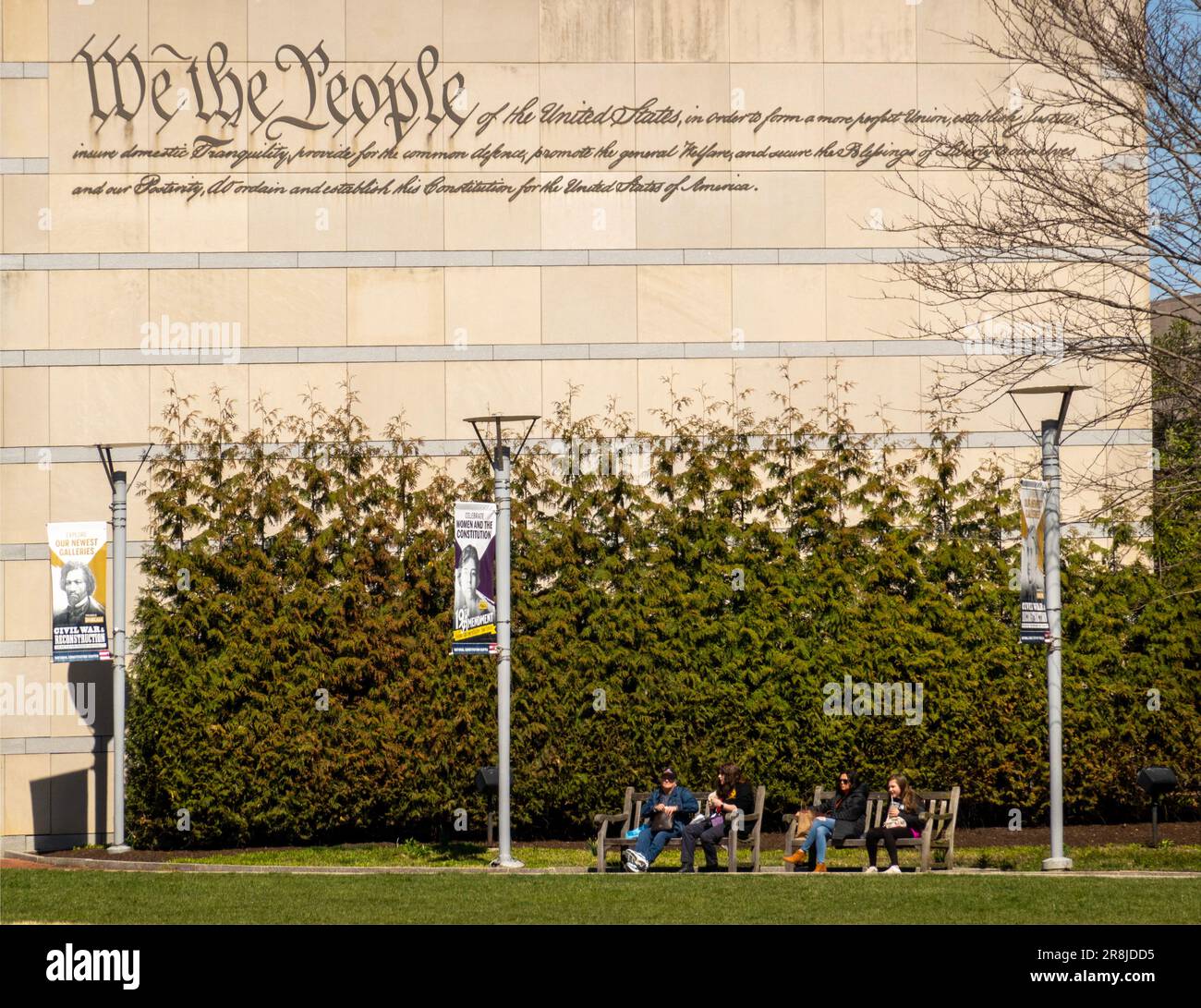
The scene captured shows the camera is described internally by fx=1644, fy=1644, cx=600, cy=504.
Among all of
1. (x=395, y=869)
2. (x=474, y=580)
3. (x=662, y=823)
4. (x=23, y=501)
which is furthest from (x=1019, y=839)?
(x=23, y=501)

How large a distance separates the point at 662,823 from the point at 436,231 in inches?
406

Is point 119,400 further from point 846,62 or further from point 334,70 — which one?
point 846,62

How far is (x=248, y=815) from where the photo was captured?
874 inches

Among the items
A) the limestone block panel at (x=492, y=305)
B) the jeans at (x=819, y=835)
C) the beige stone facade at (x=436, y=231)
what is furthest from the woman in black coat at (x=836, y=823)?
the limestone block panel at (x=492, y=305)

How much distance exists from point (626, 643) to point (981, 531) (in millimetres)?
5282

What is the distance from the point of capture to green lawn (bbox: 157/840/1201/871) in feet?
60.1

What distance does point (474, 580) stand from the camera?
19312 millimetres

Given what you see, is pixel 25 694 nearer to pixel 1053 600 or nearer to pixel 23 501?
pixel 23 501

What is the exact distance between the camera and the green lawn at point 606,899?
13.8 metres

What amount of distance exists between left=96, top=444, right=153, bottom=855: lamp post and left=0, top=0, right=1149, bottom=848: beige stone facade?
4.97 feet

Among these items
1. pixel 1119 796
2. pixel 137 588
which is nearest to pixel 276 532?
pixel 137 588

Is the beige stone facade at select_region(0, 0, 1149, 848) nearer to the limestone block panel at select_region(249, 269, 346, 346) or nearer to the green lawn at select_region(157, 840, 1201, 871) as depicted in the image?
the limestone block panel at select_region(249, 269, 346, 346)

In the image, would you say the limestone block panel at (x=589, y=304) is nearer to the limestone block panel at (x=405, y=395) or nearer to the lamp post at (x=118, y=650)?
the limestone block panel at (x=405, y=395)

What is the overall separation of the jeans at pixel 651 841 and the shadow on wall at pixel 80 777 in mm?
9379
